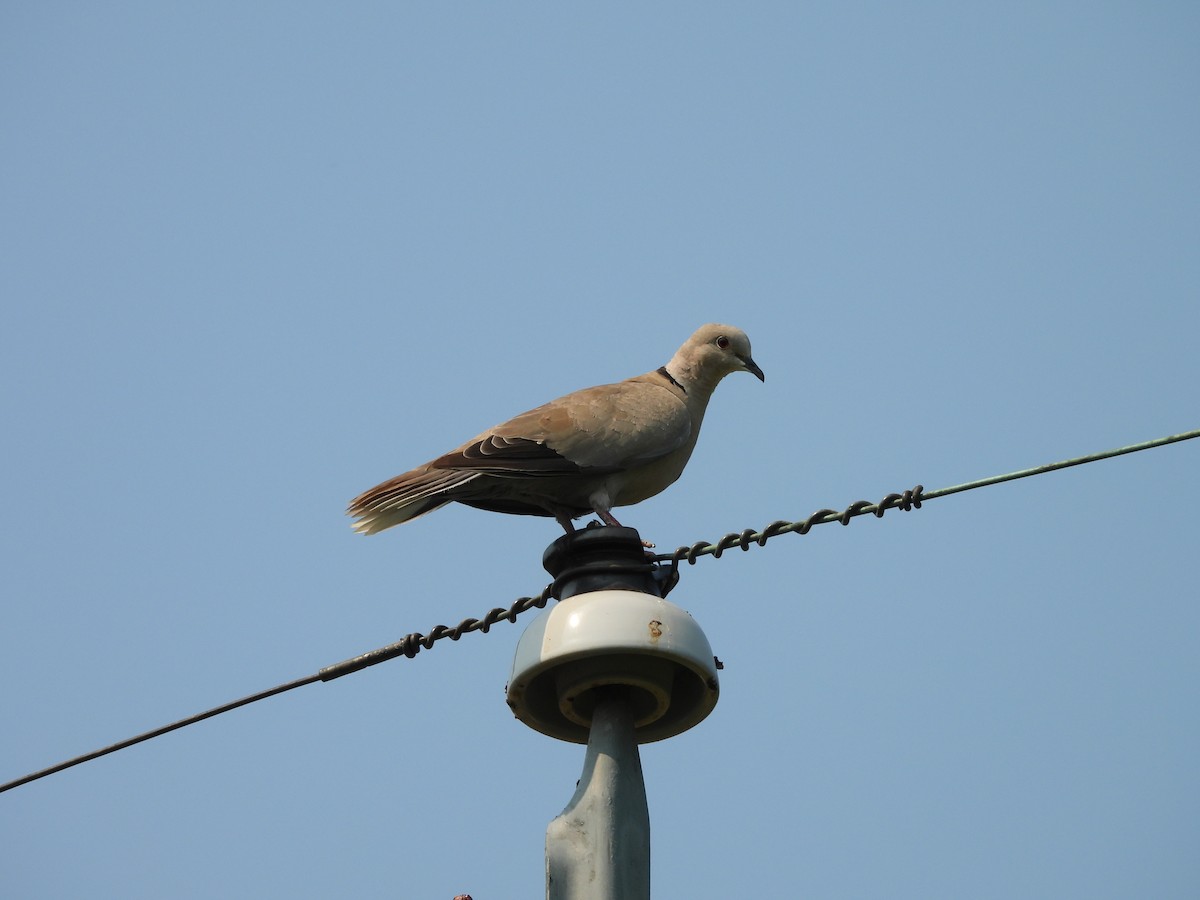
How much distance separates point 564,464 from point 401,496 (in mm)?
666

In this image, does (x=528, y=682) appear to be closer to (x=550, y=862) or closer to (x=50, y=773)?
(x=550, y=862)

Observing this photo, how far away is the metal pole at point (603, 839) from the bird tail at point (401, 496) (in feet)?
6.70

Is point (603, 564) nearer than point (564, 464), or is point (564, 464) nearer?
point (603, 564)

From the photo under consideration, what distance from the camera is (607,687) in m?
4.22

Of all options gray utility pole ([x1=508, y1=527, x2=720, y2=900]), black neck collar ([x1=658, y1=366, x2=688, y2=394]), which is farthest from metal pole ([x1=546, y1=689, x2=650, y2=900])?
black neck collar ([x1=658, y1=366, x2=688, y2=394])

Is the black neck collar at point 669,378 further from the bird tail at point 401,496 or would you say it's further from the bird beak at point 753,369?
the bird tail at point 401,496

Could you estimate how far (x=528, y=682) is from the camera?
4.20 meters

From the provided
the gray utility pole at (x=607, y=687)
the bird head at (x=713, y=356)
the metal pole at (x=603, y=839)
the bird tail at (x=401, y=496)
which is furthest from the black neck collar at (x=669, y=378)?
the metal pole at (x=603, y=839)

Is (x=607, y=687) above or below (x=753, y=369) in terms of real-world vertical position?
below

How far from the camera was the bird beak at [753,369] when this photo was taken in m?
7.40

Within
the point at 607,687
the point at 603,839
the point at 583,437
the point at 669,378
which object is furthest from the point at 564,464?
the point at 603,839

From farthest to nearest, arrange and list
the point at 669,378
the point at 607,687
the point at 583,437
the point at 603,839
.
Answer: the point at 669,378 → the point at 583,437 → the point at 607,687 → the point at 603,839

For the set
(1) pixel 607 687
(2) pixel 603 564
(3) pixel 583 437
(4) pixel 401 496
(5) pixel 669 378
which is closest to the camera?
(1) pixel 607 687

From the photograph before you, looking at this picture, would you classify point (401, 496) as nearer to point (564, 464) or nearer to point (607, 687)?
point (564, 464)
